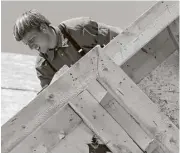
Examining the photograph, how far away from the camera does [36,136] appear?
147 cm

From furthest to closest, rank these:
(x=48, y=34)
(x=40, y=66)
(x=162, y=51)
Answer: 1. (x=40, y=66)
2. (x=48, y=34)
3. (x=162, y=51)

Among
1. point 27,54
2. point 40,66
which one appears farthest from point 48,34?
point 27,54

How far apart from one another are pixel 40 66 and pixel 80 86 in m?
1.04

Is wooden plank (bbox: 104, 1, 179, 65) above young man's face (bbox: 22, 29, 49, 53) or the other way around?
the other way around

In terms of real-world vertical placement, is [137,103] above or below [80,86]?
below

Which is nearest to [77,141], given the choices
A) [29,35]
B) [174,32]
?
[174,32]

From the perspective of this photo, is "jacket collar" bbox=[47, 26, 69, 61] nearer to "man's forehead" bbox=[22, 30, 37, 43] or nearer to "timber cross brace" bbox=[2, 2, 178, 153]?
"man's forehead" bbox=[22, 30, 37, 43]

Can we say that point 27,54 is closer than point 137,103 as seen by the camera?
No

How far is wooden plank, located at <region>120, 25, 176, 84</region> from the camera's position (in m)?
1.58

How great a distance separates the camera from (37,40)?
86.3 inches

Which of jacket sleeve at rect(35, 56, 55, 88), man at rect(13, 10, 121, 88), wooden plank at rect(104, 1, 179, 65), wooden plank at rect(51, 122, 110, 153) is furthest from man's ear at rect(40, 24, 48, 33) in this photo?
wooden plank at rect(51, 122, 110, 153)

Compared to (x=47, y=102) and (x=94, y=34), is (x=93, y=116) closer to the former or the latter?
(x=47, y=102)

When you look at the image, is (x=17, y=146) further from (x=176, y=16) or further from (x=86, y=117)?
(x=176, y=16)

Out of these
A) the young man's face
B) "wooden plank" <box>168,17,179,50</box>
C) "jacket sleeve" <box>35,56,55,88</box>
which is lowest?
"wooden plank" <box>168,17,179,50</box>
